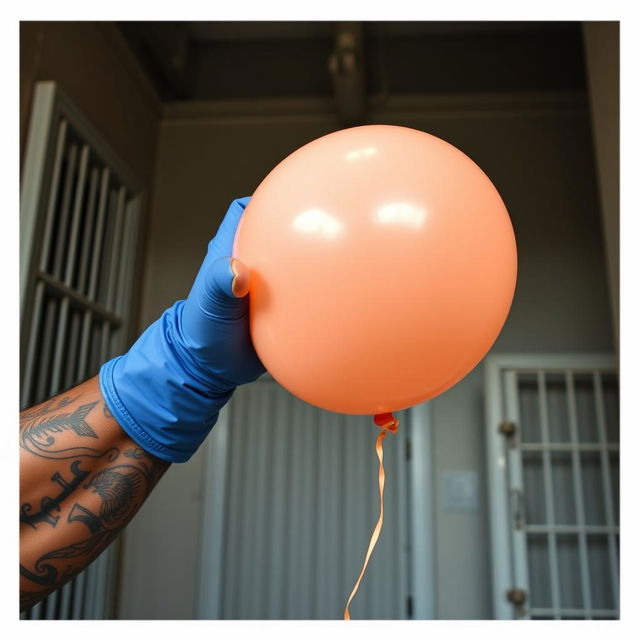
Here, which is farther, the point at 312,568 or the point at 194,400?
the point at 312,568

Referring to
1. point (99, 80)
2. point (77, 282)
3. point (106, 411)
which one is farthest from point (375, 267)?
point (99, 80)

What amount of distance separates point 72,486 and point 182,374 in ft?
0.65

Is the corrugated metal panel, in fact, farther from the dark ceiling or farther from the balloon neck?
the balloon neck

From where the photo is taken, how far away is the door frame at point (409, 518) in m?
3.06

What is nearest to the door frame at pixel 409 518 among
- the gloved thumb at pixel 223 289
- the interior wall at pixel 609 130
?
the interior wall at pixel 609 130

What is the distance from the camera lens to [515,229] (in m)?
3.38

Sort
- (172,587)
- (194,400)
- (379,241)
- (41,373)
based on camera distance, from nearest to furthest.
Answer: (379,241) → (194,400) → (41,373) → (172,587)

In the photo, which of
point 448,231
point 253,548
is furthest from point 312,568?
point 448,231

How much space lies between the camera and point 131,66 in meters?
3.22

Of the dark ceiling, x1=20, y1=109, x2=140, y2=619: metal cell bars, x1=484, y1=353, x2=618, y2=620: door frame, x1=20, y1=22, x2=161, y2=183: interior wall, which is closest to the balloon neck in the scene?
x1=20, y1=109, x2=140, y2=619: metal cell bars

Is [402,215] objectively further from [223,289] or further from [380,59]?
[380,59]
